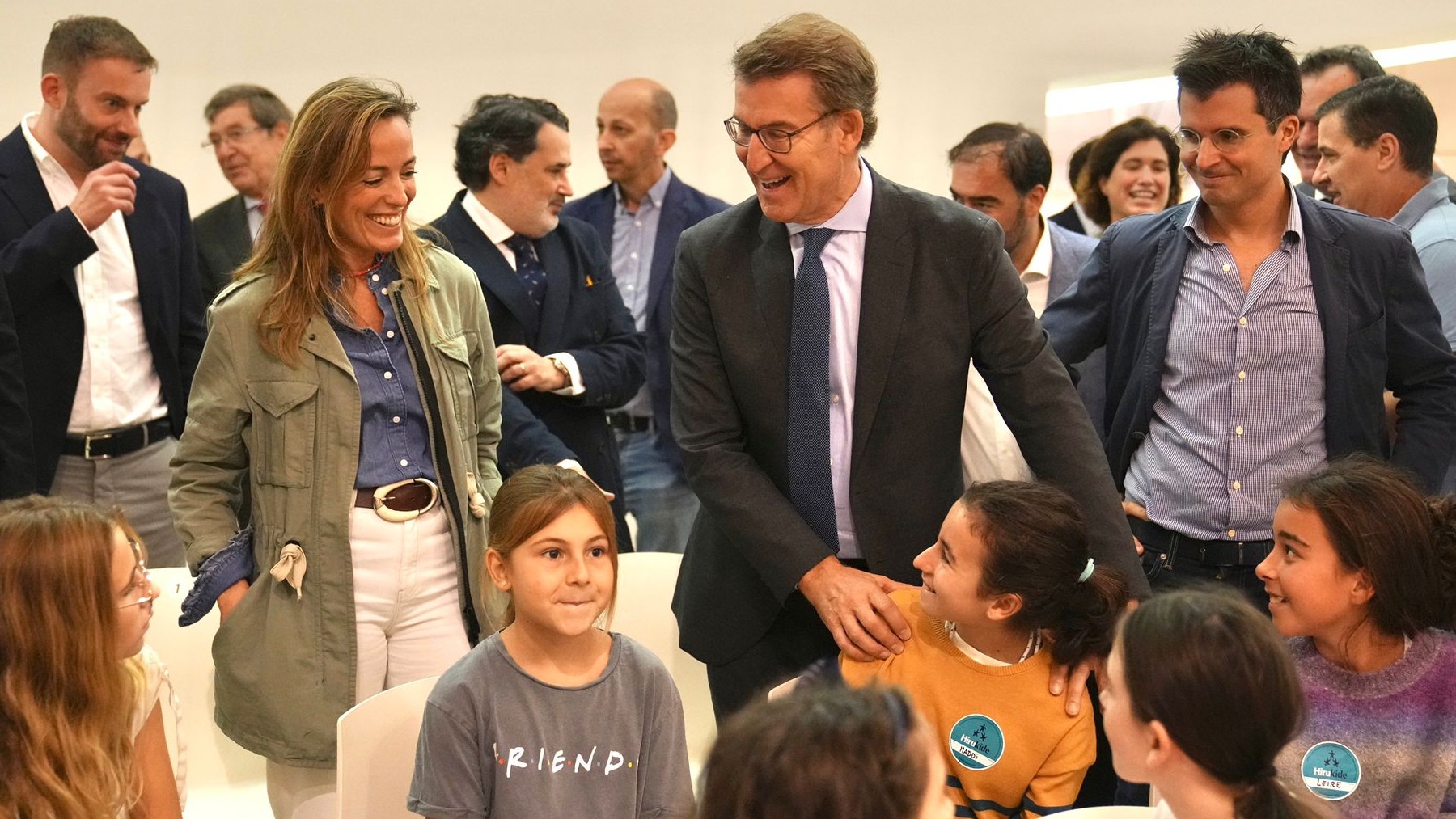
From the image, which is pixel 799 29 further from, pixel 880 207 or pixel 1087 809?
pixel 1087 809

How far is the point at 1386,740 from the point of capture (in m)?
2.30

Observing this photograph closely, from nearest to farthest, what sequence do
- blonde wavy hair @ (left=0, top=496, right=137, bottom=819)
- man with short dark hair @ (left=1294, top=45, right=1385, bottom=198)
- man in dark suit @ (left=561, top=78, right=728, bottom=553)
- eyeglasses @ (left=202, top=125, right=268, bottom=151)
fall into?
blonde wavy hair @ (left=0, top=496, right=137, bottom=819), man with short dark hair @ (left=1294, top=45, right=1385, bottom=198), man in dark suit @ (left=561, top=78, right=728, bottom=553), eyeglasses @ (left=202, top=125, right=268, bottom=151)

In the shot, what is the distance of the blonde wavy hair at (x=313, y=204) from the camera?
8.07 feet

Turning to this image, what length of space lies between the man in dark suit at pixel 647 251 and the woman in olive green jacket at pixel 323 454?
1917mm

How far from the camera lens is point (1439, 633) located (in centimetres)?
238

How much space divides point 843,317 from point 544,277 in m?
1.45

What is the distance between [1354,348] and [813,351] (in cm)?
113

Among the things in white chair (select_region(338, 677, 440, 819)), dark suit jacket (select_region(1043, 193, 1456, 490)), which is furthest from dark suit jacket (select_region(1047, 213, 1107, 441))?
white chair (select_region(338, 677, 440, 819))

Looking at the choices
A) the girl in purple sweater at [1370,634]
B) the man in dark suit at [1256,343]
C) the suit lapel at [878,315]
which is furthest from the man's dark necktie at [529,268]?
the girl in purple sweater at [1370,634]

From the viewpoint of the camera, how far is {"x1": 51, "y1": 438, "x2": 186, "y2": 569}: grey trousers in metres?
3.62

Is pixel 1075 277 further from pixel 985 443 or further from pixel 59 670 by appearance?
pixel 59 670

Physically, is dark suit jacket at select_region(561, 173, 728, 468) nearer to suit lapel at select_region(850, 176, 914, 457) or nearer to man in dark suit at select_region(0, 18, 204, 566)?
man in dark suit at select_region(0, 18, 204, 566)

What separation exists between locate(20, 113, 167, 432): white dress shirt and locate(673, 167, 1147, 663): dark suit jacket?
72.9 inches

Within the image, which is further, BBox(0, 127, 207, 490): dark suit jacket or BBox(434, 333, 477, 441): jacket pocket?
BBox(0, 127, 207, 490): dark suit jacket
